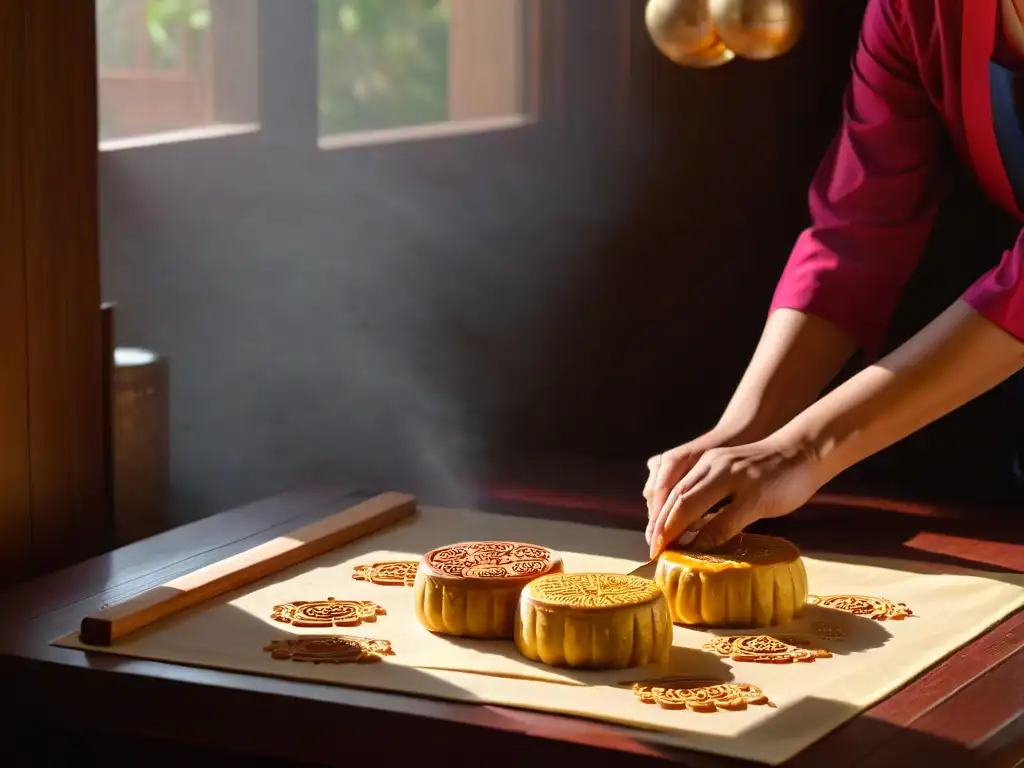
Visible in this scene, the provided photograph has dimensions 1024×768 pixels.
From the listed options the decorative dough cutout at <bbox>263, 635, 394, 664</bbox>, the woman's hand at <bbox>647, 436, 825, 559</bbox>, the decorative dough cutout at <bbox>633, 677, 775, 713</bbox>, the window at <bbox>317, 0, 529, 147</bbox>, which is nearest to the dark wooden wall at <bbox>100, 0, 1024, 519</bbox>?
the window at <bbox>317, 0, 529, 147</bbox>

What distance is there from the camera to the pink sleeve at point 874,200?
167 cm

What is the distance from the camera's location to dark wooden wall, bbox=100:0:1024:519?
2.00 meters

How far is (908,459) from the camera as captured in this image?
6.84ft

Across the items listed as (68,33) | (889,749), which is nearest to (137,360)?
(68,33)

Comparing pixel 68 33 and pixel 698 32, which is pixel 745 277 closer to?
pixel 698 32

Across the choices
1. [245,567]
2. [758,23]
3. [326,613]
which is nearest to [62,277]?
[245,567]

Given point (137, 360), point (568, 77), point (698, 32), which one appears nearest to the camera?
point (137, 360)

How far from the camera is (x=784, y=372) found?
5.31 ft

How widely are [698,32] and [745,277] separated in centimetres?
58

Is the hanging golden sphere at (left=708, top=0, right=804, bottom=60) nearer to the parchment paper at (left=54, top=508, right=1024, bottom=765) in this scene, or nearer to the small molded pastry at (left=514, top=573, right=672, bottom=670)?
the parchment paper at (left=54, top=508, right=1024, bottom=765)

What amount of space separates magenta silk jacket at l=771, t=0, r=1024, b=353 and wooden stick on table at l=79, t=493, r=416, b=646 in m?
0.47

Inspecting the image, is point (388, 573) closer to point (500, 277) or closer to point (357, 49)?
point (500, 277)

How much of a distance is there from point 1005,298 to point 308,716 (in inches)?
29.6

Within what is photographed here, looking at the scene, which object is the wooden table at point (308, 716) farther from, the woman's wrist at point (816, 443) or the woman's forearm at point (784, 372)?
the woman's forearm at point (784, 372)
